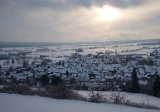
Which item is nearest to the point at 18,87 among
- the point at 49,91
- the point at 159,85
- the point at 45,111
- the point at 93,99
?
the point at 49,91

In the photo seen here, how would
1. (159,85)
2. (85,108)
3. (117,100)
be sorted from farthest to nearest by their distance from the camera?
(159,85) < (117,100) < (85,108)

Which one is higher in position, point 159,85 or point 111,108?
point 111,108

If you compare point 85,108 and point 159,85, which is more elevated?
point 85,108

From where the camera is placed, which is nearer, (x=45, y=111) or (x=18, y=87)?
(x=45, y=111)

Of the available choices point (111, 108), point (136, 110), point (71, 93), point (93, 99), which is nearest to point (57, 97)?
point (71, 93)

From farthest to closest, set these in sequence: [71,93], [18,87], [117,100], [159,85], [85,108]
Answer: [159,85] < [18,87] < [71,93] < [117,100] < [85,108]

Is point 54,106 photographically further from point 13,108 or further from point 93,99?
point 93,99

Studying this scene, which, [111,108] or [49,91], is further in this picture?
[49,91]

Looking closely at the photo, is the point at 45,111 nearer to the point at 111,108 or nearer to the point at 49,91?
the point at 111,108

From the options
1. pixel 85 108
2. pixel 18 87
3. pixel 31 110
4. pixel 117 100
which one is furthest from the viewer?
pixel 18 87
